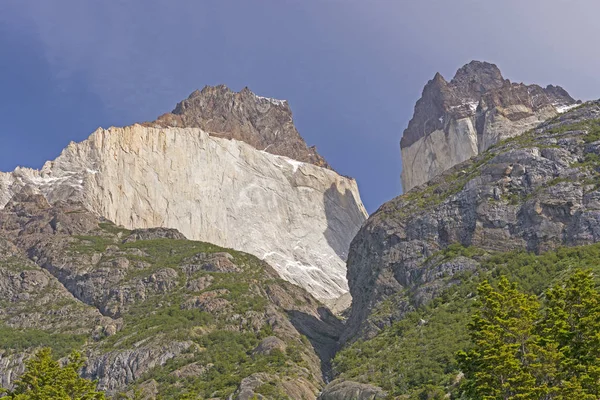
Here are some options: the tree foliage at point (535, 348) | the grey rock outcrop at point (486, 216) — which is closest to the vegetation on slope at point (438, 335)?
the grey rock outcrop at point (486, 216)

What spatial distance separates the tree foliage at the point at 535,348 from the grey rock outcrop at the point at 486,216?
223 ft

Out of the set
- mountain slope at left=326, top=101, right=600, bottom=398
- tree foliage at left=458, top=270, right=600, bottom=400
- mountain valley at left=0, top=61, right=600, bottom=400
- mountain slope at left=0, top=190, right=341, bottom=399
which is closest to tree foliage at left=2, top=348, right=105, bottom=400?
mountain valley at left=0, top=61, right=600, bottom=400

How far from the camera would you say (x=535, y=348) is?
191ft

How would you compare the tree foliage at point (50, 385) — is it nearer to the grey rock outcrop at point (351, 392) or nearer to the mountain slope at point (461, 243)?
the grey rock outcrop at point (351, 392)

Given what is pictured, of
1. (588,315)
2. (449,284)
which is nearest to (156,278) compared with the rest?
(449,284)

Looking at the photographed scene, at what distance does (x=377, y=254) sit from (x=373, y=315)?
1911cm

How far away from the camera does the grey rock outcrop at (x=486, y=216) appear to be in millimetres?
135000

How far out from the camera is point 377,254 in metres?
155

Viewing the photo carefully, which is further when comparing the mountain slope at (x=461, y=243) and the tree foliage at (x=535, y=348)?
the mountain slope at (x=461, y=243)

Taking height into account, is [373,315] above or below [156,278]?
below

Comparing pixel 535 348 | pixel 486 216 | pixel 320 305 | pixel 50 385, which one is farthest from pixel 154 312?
pixel 535 348

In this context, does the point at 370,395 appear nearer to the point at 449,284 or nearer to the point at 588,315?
the point at 449,284

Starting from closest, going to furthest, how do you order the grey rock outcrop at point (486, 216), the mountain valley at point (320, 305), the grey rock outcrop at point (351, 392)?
the grey rock outcrop at point (351, 392) < the mountain valley at point (320, 305) < the grey rock outcrop at point (486, 216)

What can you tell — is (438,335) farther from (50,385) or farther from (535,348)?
(50,385)
